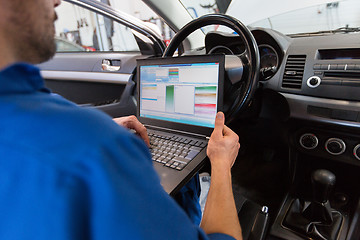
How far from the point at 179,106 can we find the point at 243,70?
273 millimetres

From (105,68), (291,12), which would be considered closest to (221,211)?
(291,12)

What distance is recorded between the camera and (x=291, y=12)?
1.34 m

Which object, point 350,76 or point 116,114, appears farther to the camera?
point 116,114

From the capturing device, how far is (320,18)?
1216 mm

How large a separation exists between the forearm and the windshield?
0.90 metres

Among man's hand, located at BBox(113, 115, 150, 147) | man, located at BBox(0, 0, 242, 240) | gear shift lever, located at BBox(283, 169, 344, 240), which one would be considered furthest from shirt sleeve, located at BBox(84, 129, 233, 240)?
gear shift lever, located at BBox(283, 169, 344, 240)

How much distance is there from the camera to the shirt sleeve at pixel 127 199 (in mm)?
212

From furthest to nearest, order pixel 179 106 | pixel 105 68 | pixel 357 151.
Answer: pixel 105 68 → pixel 357 151 → pixel 179 106

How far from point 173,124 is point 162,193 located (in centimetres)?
56

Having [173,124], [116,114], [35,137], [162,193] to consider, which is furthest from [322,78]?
[116,114]

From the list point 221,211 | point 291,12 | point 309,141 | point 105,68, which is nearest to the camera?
point 221,211

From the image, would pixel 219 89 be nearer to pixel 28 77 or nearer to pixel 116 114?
pixel 28 77

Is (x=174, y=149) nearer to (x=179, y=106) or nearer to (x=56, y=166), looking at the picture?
(x=179, y=106)

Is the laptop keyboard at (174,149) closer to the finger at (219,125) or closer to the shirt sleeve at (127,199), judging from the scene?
the finger at (219,125)
